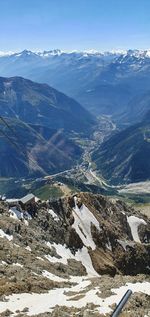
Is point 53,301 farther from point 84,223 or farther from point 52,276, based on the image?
point 84,223

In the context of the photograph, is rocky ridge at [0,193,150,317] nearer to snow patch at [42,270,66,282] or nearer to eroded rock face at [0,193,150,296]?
eroded rock face at [0,193,150,296]

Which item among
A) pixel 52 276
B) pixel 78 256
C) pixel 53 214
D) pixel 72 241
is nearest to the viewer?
pixel 52 276

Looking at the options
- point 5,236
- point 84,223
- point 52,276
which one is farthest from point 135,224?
point 52,276

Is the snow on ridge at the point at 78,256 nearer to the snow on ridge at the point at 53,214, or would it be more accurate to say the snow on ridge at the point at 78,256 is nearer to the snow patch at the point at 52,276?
Result: the snow on ridge at the point at 53,214

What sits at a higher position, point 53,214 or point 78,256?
point 53,214

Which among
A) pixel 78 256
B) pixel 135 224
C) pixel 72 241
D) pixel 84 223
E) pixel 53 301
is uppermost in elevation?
pixel 53 301

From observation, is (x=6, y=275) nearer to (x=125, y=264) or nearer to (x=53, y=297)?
(x=53, y=297)

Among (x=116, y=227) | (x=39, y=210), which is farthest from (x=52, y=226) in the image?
(x=116, y=227)

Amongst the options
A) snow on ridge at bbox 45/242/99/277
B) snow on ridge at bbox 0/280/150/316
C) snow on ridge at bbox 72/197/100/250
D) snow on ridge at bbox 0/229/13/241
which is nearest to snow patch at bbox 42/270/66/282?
snow on ridge at bbox 0/280/150/316
